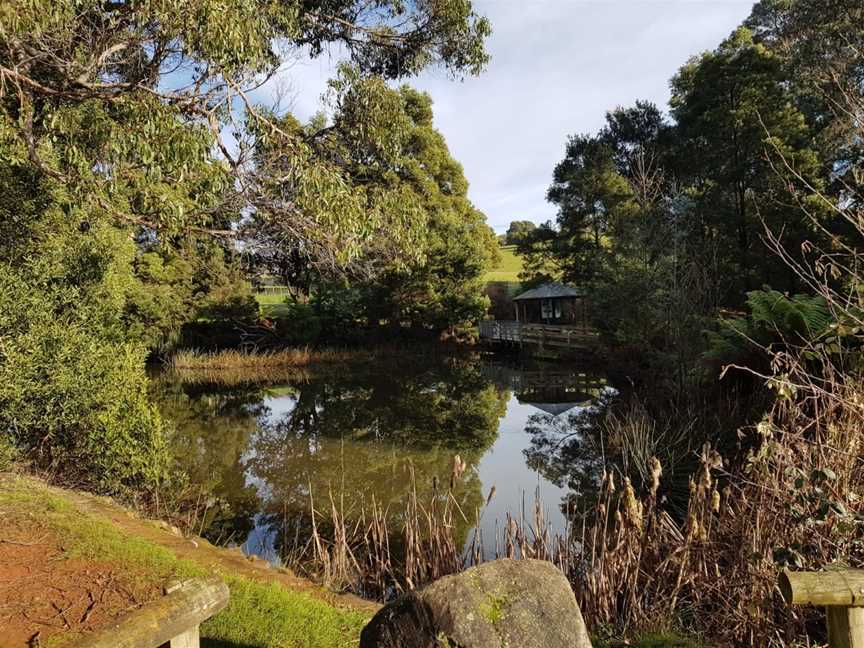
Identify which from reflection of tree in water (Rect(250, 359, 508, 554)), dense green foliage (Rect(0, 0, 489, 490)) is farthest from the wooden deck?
dense green foliage (Rect(0, 0, 489, 490))

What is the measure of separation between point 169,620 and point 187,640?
22 cm

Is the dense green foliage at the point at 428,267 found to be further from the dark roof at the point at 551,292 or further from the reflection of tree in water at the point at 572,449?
the reflection of tree in water at the point at 572,449

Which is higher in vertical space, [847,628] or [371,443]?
[847,628]

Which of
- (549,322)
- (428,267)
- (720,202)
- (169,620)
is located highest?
(720,202)

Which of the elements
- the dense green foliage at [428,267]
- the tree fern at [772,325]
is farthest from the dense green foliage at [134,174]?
the dense green foliage at [428,267]

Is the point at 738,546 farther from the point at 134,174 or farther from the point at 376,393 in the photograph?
the point at 376,393

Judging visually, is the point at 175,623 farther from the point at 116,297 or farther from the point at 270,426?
the point at 270,426

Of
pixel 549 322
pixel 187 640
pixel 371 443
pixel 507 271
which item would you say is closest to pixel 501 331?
pixel 549 322

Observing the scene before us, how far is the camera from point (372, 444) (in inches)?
356

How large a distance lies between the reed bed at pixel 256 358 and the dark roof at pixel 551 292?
7.58 m

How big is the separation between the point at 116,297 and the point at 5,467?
7.40ft

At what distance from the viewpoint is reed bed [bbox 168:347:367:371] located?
19609 mm

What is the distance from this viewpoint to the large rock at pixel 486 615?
1.72m

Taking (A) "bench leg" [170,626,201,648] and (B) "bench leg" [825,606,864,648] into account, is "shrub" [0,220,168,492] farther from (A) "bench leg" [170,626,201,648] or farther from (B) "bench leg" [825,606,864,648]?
(B) "bench leg" [825,606,864,648]
